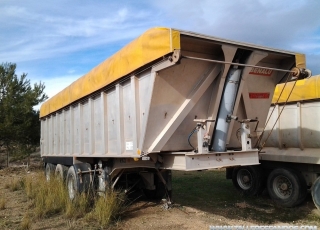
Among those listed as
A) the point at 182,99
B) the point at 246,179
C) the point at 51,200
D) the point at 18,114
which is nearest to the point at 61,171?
the point at 51,200

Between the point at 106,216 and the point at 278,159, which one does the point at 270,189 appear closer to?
the point at 278,159

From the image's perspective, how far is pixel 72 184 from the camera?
801cm

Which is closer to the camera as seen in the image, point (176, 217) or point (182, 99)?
point (182, 99)

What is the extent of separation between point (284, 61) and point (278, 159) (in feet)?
9.25

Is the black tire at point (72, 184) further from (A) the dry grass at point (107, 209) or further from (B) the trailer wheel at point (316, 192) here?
(B) the trailer wheel at point (316, 192)

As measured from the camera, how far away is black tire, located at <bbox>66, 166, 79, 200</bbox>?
7.55 metres

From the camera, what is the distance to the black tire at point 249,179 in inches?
338

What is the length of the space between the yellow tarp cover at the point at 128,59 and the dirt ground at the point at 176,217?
8.89 ft

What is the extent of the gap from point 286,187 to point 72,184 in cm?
516

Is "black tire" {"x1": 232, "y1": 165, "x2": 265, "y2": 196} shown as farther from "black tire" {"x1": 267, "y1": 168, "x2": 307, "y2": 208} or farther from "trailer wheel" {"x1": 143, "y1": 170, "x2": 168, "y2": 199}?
"trailer wheel" {"x1": 143, "y1": 170, "x2": 168, "y2": 199}

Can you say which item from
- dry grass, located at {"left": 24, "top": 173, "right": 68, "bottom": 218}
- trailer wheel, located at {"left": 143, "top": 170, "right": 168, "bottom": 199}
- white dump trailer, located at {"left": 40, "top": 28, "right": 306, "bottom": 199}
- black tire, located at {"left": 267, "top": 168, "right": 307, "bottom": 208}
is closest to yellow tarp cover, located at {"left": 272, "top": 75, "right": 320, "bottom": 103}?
white dump trailer, located at {"left": 40, "top": 28, "right": 306, "bottom": 199}

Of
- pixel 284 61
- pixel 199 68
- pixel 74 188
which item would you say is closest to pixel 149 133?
pixel 199 68

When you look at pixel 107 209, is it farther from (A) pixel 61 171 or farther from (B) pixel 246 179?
(B) pixel 246 179

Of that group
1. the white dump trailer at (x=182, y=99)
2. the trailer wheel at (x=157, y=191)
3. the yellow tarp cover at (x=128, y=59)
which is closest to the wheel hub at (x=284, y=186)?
the white dump trailer at (x=182, y=99)
